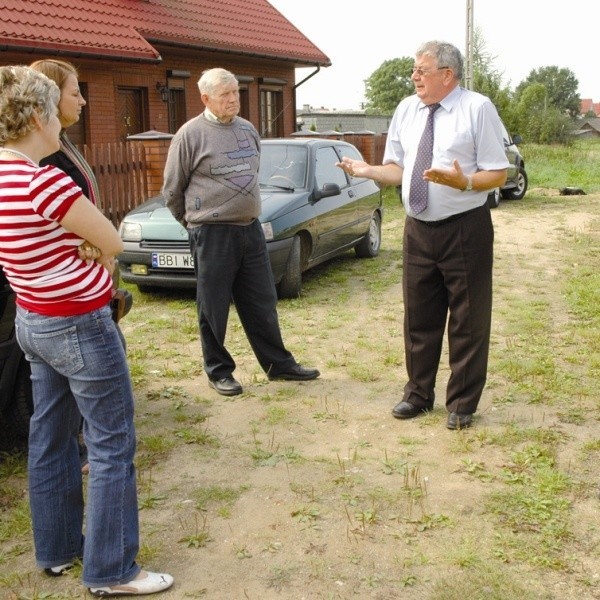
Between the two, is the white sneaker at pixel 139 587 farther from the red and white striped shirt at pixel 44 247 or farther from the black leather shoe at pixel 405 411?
the black leather shoe at pixel 405 411

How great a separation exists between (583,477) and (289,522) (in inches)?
60.8

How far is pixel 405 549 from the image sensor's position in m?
3.55

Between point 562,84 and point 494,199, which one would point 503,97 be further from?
point 562,84

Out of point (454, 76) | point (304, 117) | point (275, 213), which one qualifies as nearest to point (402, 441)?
point (454, 76)

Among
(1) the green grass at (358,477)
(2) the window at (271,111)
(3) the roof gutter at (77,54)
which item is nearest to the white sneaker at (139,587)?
(1) the green grass at (358,477)

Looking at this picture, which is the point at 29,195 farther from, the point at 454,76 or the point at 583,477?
the point at 583,477

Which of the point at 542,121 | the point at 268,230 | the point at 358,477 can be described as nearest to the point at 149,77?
the point at 268,230

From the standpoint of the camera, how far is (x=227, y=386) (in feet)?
18.6

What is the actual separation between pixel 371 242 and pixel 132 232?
12.2 feet

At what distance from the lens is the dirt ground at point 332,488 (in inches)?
132

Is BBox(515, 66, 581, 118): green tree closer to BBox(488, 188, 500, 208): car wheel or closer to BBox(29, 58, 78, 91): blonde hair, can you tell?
BBox(488, 188, 500, 208): car wheel

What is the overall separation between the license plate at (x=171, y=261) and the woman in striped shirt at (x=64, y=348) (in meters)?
4.88

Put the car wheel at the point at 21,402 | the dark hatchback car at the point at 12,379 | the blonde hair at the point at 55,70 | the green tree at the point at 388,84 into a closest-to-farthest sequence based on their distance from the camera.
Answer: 1. the blonde hair at the point at 55,70
2. the dark hatchback car at the point at 12,379
3. the car wheel at the point at 21,402
4. the green tree at the point at 388,84

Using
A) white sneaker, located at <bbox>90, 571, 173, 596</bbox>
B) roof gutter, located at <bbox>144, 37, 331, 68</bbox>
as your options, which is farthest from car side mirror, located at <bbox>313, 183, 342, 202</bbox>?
roof gutter, located at <bbox>144, 37, 331, 68</bbox>
